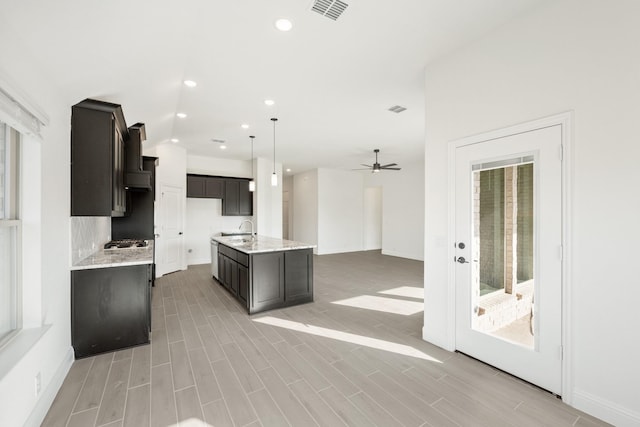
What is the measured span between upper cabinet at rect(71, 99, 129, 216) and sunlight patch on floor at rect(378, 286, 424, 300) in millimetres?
4223

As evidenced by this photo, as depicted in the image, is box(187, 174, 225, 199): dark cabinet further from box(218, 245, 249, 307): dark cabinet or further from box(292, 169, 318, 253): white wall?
box(292, 169, 318, 253): white wall

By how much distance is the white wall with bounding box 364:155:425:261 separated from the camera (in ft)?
27.4

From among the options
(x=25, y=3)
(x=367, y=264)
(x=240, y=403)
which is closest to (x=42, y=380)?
(x=240, y=403)

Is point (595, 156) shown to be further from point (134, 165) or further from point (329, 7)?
point (134, 165)

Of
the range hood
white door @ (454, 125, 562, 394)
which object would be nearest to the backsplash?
the range hood

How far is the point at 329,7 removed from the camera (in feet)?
7.05

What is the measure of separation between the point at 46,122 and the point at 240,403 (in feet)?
8.27

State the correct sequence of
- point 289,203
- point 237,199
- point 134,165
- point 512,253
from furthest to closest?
point 289,203 < point 237,199 < point 134,165 < point 512,253

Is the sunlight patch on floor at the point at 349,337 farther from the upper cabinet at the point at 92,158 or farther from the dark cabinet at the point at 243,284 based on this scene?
the upper cabinet at the point at 92,158

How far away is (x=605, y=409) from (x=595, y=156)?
1710 millimetres

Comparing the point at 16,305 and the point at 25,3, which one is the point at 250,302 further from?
the point at 25,3

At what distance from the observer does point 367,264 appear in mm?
7535

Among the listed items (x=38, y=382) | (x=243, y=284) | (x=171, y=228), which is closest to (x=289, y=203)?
(x=171, y=228)

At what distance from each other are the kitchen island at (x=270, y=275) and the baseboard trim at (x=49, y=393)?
184 centimetres
